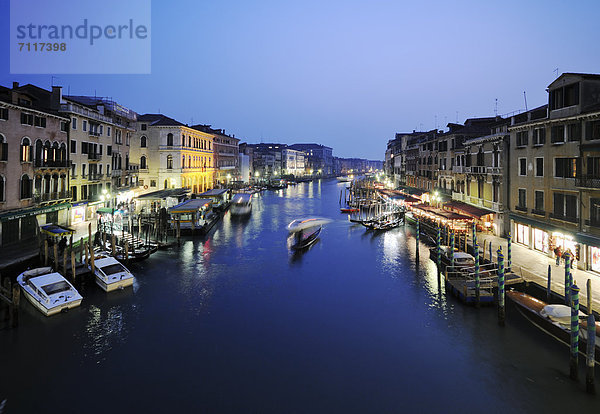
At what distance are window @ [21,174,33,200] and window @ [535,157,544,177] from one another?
40.3 m

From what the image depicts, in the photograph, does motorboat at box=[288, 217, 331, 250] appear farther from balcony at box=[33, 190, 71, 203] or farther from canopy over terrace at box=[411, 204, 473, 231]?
balcony at box=[33, 190, 71, 203]

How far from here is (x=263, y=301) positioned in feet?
71.6

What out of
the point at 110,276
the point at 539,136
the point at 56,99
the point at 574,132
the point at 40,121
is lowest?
the point at 110,276

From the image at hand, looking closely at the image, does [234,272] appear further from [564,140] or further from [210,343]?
[564,140]

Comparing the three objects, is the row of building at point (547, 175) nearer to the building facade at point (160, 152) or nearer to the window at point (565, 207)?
the window at point (565, 207)

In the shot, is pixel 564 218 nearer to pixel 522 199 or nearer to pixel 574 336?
pixel 522 199

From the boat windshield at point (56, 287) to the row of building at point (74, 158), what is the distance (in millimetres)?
11177

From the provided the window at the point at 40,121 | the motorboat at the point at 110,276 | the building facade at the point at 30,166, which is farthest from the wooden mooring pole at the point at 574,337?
the window at the point at 40,121

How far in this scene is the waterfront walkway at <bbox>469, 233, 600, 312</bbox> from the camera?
18.8 m

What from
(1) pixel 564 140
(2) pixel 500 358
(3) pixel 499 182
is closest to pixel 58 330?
(2) pixel 500 358

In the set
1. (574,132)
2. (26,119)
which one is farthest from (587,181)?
(26,119)

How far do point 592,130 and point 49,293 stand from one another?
32412mm

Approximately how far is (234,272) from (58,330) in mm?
12127

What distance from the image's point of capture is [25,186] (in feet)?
97.7
